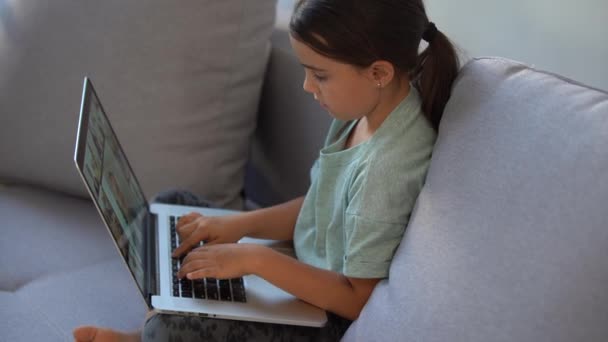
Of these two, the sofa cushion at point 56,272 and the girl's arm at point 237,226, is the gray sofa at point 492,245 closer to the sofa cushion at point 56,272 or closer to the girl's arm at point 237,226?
the sofa cushion at point 56,272

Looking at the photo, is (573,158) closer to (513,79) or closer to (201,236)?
(513,79)

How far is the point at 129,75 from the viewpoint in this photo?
1.50m

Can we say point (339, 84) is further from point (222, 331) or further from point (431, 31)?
point (222, 331)

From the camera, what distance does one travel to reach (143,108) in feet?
4.98

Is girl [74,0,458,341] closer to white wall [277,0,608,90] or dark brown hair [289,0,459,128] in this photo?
dark brown hair [289,0,459,128]

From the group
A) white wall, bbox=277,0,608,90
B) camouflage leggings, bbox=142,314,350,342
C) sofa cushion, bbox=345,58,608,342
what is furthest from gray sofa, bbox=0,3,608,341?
white wall, bbox=277,0,608,90

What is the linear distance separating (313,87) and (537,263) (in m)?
0.42

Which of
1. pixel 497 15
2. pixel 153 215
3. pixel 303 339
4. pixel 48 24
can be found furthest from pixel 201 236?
pixel 497 15

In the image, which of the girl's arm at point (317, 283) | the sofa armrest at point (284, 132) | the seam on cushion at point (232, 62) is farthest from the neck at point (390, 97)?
the seam on cushion at point (232, 62)

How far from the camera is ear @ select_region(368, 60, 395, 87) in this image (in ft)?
3.54

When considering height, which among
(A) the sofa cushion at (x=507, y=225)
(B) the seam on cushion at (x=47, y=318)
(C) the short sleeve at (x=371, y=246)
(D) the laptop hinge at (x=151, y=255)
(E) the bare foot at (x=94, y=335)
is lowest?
(B) the seam on cushion at (x=47, y=318)

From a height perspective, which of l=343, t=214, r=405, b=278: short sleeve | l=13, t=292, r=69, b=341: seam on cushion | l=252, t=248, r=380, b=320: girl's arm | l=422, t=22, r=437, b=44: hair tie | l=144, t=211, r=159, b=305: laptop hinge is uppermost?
l=422, t=22, r=437, b=44: hair tie

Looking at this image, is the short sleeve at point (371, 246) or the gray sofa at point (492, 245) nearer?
the gray sofa at point (492, 245)

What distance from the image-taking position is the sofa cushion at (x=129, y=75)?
1.48m
